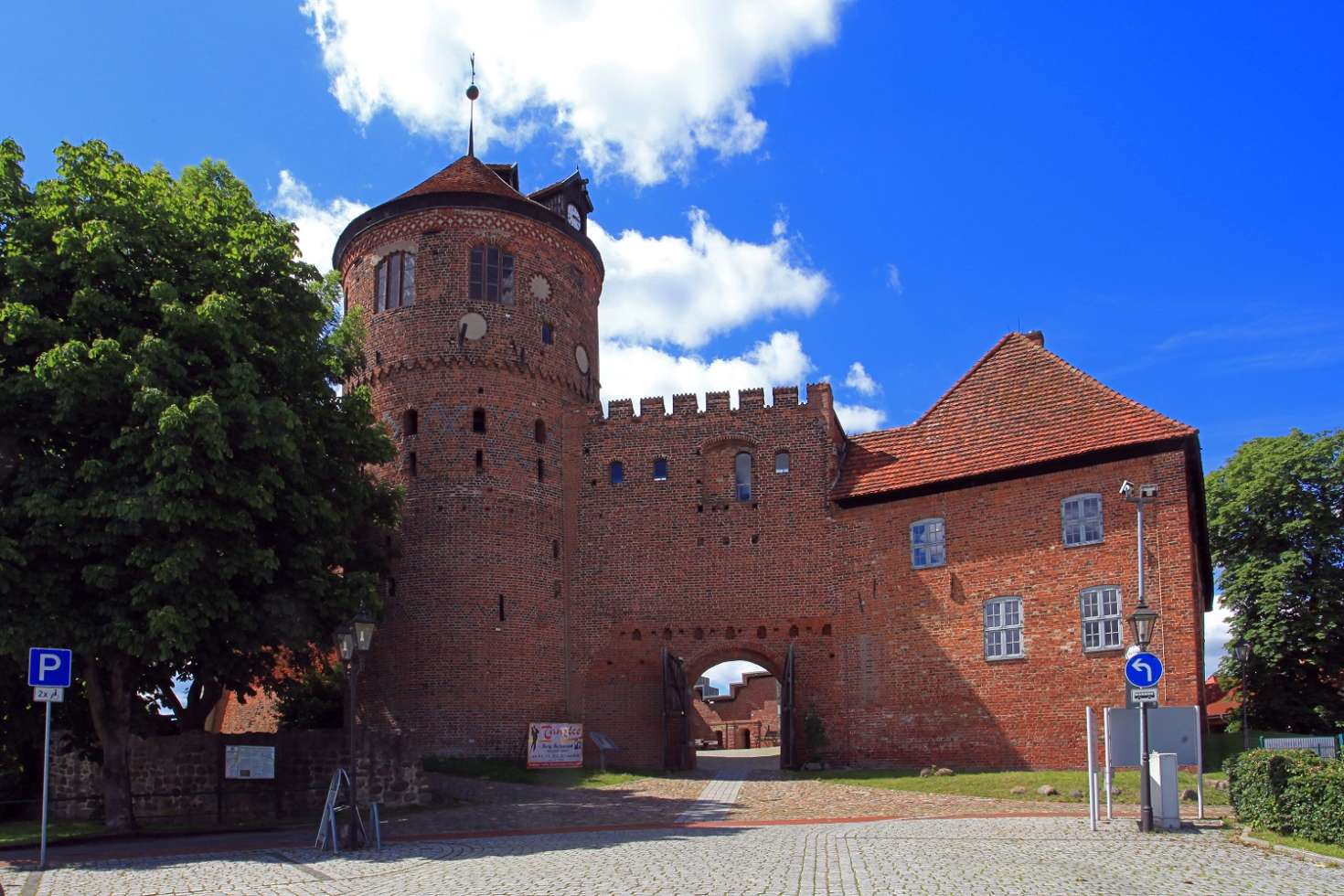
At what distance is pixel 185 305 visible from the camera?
20328 millimetres

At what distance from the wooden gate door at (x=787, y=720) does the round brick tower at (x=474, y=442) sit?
5732 mm

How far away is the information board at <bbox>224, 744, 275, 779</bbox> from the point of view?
22172mm

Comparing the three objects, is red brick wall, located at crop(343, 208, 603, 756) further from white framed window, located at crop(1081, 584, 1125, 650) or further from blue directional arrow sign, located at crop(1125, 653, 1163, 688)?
blue directional arrow sign, located at crop(1125, 653, 1163, 688)

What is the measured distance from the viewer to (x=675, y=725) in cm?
3075

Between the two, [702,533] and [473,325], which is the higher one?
[473,325]

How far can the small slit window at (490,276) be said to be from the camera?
32.4 meters

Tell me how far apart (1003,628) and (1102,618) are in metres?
2.37

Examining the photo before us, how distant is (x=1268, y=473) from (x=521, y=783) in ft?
75.8

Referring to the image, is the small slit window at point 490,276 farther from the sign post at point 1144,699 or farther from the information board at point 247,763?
the sign post at point 1144,699

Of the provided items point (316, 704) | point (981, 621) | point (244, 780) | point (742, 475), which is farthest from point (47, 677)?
point (981, 621)

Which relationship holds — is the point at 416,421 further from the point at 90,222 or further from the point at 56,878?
the point at 56,878

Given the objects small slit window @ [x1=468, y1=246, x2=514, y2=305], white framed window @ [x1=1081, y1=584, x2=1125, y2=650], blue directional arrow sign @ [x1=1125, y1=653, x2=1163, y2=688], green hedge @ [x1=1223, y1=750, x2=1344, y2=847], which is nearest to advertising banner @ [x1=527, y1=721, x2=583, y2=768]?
small slit window @ [x1=468, y1=246, x2=514, y2=305]

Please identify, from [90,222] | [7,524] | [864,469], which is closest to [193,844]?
[7,524]

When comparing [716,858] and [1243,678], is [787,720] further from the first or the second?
[716,858]
